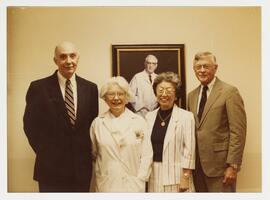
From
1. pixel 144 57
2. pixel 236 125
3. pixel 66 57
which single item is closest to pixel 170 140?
pixel 236 125

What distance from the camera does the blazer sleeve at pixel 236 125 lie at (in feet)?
7.07

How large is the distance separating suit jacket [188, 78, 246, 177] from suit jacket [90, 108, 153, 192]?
302mm

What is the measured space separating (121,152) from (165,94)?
1.34ft

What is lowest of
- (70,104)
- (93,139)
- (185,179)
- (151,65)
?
(185,179)

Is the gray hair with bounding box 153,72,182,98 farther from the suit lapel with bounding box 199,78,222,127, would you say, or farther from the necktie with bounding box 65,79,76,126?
the necktie with bounding box 65,79,76,126

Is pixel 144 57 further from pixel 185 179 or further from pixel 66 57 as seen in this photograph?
pixel 185 179

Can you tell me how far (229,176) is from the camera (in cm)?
217

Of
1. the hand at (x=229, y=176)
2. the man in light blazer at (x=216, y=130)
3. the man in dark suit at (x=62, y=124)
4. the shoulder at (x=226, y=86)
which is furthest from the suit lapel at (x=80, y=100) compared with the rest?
the hand at (x=229, y=176)

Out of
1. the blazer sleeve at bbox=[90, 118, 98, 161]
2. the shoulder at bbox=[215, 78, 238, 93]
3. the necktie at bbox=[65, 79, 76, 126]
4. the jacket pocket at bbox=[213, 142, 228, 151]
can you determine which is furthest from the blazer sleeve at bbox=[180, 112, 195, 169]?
the necktie at bbox=[65, 79, 76, 126]

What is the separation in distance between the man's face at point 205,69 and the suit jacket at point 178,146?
210mm

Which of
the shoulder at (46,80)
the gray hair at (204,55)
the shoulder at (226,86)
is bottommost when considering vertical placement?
the shoulder at (226,86)

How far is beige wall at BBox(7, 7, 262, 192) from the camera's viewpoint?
2.18 metres

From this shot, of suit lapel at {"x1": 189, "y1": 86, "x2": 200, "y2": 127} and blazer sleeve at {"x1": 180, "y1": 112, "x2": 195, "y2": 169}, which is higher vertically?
suit lapel at {"x1": 189, "y1": 86, "x2": 200, "y2": 127}

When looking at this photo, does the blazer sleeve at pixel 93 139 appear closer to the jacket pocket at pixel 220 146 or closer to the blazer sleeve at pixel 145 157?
the blazer sleeve at pixel 145 157
